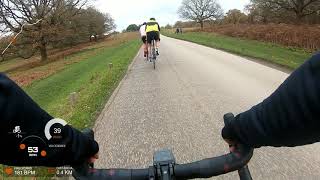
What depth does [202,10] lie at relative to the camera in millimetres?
88625

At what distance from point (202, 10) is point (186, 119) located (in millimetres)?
83883

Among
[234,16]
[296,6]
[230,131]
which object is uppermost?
[296,6]

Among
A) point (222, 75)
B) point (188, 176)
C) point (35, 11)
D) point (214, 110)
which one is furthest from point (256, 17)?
point (188, 176)

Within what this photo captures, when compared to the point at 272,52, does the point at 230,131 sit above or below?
above

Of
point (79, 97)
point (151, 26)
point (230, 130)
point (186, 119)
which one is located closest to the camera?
point (230, 130)

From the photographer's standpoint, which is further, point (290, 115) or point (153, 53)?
point (153, 53)

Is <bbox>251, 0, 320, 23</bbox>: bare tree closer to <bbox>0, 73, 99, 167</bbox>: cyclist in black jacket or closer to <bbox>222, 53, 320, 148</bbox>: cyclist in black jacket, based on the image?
<bbox>222, 53, 320, 148</bbox>: cyclist in black jacket

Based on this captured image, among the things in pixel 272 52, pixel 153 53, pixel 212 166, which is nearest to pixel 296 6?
pixel 272 52

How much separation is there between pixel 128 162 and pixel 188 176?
140 inches

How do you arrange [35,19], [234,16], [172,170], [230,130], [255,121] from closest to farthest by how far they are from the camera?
1. [255,121]
2. [230,130]
3. [172,170]
4. [35,19]
5. [234,16]

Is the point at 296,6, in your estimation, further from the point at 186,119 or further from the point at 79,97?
the point at 186,119

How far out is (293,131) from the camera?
4.40ft

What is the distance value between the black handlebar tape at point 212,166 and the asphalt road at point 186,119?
2826 mm

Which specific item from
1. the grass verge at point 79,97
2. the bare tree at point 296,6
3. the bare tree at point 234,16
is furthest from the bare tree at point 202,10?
the grass verge at point 79,97
